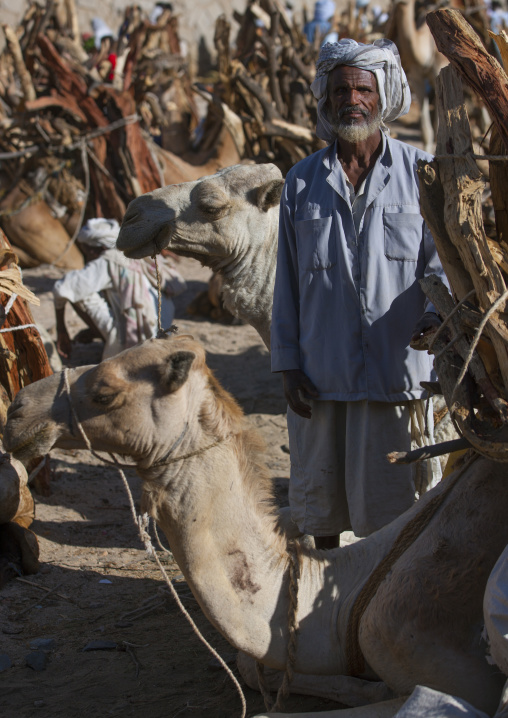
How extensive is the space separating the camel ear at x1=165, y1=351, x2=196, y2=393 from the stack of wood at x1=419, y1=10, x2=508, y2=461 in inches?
28.7

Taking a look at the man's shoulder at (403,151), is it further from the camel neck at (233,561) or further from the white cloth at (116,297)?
the white cloth at (116,297)

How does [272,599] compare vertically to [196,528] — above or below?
below

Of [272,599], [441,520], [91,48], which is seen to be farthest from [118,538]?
[91,48]

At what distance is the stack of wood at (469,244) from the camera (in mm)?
2115

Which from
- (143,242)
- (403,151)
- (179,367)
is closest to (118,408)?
(179,367)

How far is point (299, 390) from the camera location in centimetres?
321

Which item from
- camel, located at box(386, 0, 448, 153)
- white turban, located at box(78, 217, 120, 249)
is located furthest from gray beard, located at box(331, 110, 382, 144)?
camel, located at box(386, 0, 448, 153)

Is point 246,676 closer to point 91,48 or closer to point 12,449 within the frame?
point 12,449

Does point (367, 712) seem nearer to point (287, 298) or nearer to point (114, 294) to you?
point (287, 298)

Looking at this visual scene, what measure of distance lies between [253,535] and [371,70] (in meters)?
1.91

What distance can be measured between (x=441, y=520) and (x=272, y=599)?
0.59 m

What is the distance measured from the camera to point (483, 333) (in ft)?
7.07

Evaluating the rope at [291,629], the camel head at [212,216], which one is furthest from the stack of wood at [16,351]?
the rope at [291,629]

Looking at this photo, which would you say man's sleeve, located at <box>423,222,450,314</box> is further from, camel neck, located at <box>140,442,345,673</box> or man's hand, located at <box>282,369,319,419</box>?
camel neck, located at <box>140,442,345,673</box>
